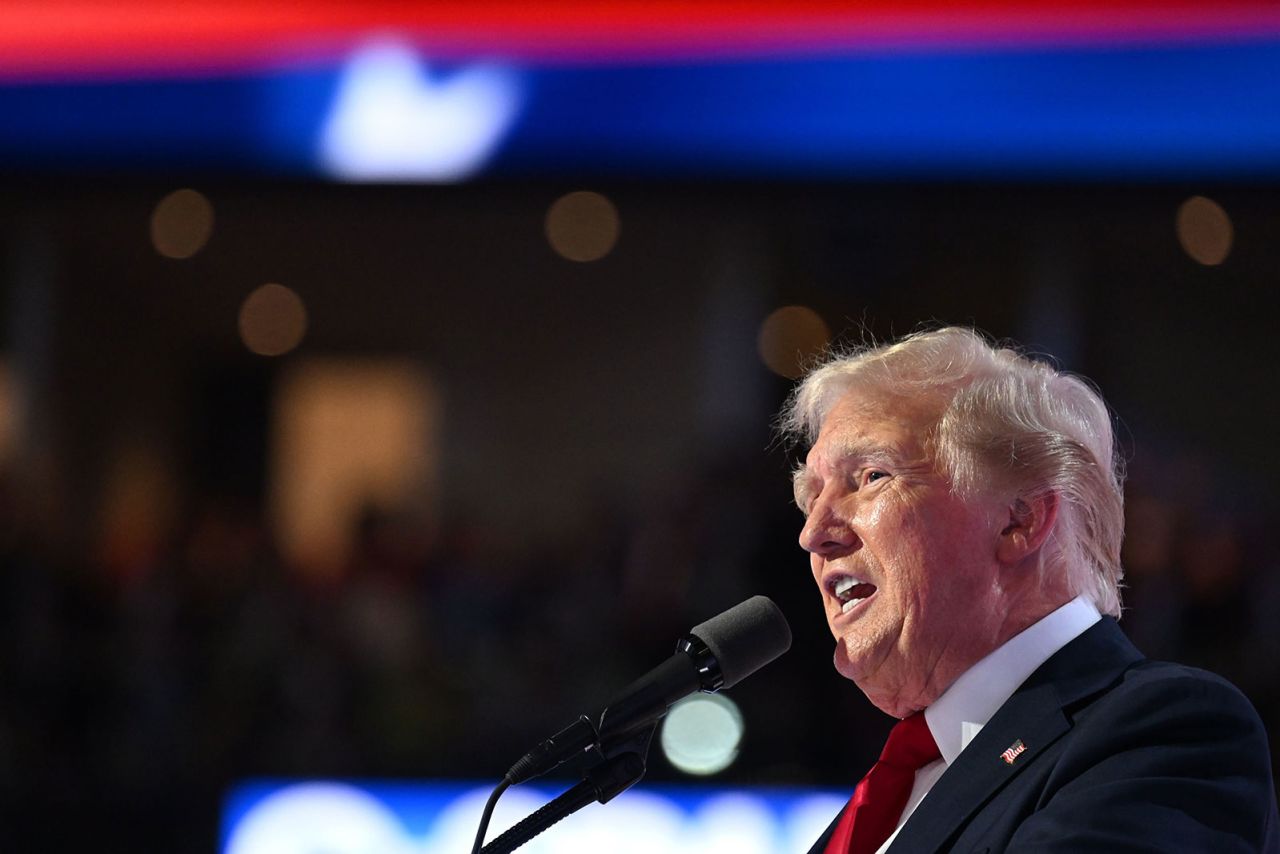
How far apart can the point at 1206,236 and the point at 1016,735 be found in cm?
722

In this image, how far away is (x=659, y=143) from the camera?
4816 millimetres

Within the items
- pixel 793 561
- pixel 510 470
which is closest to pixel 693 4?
pixel 793 561

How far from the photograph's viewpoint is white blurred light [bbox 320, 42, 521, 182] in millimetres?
4633

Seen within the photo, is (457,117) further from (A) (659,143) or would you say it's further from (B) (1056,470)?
(B) (1056,470)

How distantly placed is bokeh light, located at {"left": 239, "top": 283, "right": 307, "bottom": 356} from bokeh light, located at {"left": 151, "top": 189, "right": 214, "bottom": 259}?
486 mm

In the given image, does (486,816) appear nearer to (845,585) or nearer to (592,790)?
(592,790)

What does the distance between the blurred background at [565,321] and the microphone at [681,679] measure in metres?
0.76

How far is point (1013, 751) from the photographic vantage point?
1.70 m

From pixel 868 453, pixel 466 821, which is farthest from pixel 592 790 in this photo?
pixel 466 821

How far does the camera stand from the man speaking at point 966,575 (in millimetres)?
1703

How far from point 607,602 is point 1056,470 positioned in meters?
4.01

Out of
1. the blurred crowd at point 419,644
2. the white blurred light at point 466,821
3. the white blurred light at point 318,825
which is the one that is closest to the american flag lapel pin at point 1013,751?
the white blurred light at point 466,821

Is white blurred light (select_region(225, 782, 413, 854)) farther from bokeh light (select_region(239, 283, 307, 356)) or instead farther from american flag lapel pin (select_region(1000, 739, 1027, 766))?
bokeh light (select_region(239, 283, 307, 356))

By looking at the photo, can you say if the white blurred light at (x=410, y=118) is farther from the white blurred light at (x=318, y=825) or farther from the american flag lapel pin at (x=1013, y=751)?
the american flag lapel pin at (x=1013, y=751)
